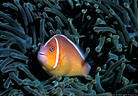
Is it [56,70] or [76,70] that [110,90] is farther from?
[56,70]

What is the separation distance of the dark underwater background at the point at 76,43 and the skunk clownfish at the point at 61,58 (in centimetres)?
7

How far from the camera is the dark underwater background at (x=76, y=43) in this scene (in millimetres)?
1207

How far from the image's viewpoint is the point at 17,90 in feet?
4.45

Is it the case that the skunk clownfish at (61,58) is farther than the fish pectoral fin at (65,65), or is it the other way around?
the fish pectoral fin at (65,65)

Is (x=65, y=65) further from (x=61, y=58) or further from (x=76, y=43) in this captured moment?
(x=76, y=43)

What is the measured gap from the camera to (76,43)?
1429mm

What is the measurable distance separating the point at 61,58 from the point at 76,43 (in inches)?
11.2

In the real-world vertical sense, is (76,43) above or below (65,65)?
above

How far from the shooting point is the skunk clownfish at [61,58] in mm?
1114

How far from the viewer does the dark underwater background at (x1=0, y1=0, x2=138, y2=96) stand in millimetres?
1207

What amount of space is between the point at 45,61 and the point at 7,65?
0.54 metres

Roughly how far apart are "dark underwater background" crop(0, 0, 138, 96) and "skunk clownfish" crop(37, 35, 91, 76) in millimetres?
69

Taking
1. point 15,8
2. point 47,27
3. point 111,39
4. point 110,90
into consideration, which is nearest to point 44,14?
point 47,27

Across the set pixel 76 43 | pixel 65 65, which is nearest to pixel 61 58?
pixel 65 65
